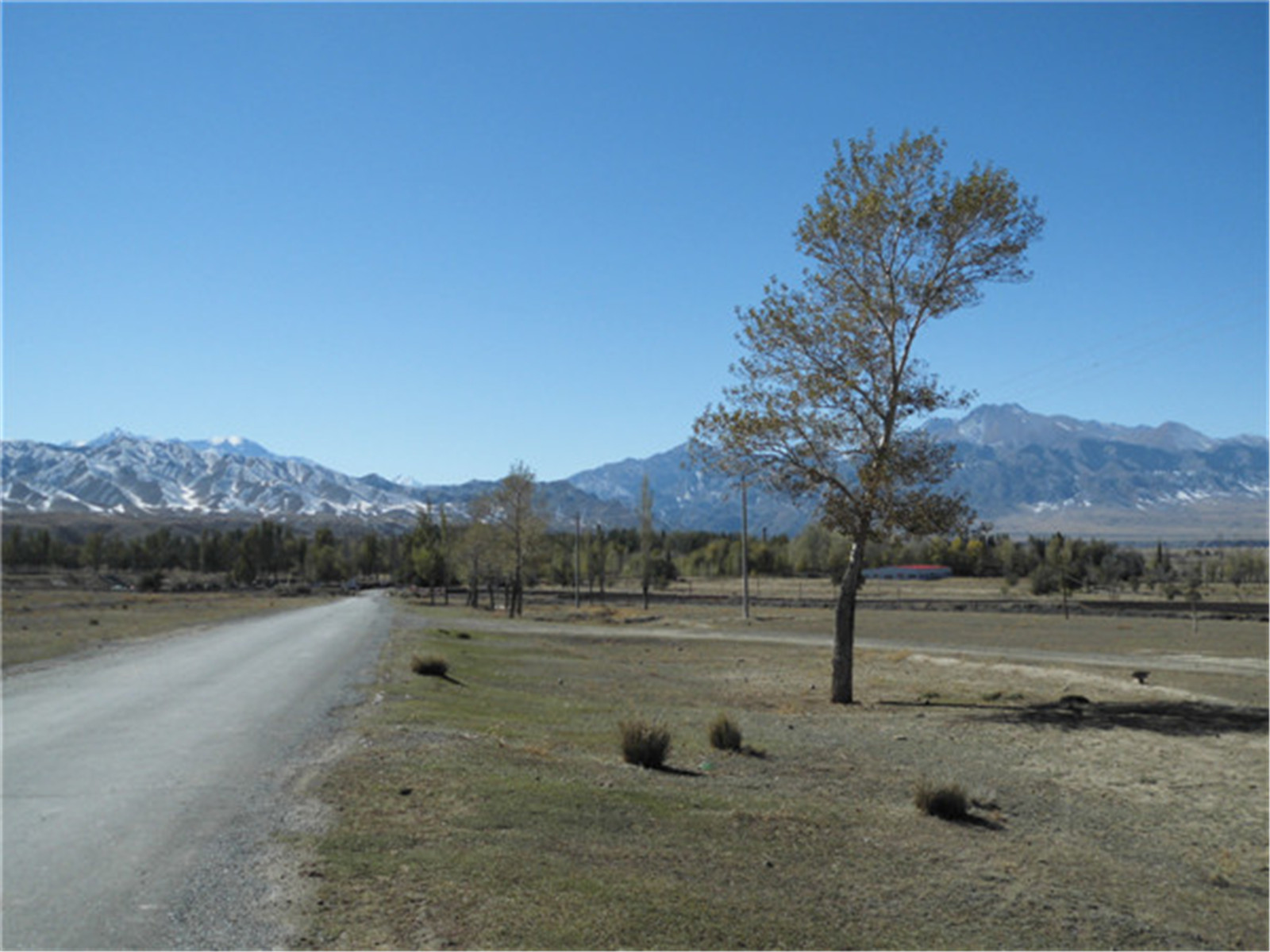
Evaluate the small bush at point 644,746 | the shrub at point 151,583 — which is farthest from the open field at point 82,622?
the shrub at point 151,583

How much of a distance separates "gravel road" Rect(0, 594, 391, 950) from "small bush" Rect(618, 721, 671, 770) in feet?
15.0

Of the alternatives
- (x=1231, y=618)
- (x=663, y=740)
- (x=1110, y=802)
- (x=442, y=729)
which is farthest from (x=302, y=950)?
(x=1231, y=618)

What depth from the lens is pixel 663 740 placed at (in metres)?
14.6

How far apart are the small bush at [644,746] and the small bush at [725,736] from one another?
1988mm

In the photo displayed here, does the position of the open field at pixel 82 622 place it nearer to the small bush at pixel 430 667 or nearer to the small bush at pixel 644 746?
the small bush at pixel 430 667

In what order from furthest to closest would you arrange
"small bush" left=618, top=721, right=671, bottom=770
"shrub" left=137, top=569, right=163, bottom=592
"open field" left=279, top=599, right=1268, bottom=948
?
"shrub" left=137, top=569, right=163, bottom=592, "small bush" left=618, top=721, right=671, bottom=770, "open field" left=279, top=599, right=1268, bottom=948

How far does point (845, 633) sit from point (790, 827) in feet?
41.0

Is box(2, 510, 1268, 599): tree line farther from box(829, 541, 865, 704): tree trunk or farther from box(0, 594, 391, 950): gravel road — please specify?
box(0, 594, 391, 950): gravel road

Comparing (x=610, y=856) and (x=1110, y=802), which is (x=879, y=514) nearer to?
(x=1110, y=802)

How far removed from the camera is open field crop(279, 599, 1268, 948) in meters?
8.09

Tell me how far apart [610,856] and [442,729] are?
23.8 feet

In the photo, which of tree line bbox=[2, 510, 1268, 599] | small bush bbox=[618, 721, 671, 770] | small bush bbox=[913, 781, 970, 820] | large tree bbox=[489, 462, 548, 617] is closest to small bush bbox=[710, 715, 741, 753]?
small bush bbox=[618, 721, 671, 770]

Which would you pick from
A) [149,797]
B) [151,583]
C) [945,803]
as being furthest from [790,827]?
[151,583]

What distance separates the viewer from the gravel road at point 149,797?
7.40m
